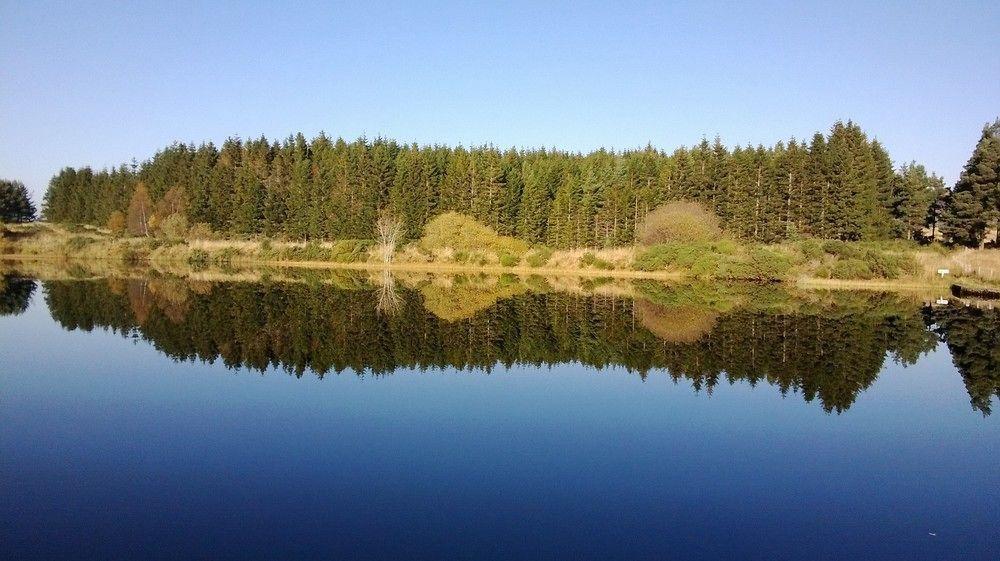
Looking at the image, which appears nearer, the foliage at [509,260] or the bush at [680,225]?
the bush at [680,225]

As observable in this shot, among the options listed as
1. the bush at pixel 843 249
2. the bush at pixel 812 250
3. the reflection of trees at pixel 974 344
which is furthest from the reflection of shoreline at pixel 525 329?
the bush at pixel 812 250

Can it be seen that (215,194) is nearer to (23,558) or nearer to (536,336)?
(536,336)

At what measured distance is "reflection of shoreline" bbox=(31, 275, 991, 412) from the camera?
1628 centimetres

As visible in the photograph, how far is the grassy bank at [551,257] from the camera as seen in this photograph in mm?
43062

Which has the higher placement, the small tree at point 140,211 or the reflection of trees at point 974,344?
the small tree at point 140,211

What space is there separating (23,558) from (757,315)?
24.9 metres

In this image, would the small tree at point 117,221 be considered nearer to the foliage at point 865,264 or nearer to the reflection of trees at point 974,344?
the foliage at point 865,264

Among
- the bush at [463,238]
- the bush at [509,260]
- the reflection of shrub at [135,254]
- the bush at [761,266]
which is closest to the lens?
the bush at [761,266]

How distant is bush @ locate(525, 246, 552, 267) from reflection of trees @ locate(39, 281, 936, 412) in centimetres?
2421

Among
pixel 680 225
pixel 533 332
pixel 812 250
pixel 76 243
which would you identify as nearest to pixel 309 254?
pixel 76 243

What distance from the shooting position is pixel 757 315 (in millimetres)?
26375

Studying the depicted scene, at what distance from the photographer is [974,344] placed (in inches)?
785

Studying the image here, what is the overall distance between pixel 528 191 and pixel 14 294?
44.6 metres

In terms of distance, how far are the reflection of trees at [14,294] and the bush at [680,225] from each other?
40.8 m
